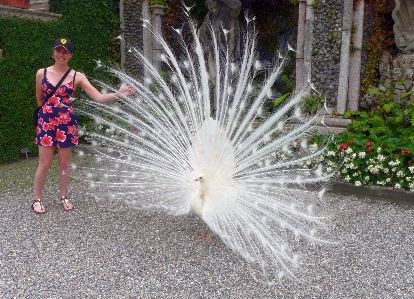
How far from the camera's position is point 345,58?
7.03 m

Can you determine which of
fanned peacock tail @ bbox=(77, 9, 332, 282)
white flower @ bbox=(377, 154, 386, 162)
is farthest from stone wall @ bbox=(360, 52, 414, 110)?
fanned peacock tail @ bbox=(77, 9, 332, 282)

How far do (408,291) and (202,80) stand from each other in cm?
213

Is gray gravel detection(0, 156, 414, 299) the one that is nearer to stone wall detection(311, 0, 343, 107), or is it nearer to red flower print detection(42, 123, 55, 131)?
red flower print detection(42, 123, 55, 131)

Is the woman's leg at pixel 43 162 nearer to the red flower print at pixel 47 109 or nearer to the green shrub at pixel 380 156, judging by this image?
the red flower print at pixel 47 109

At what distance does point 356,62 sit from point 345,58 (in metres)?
0.22

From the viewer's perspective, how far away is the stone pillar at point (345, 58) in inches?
271

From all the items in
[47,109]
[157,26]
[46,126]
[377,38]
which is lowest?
[46,126]

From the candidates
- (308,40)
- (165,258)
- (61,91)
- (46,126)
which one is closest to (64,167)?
(46,126)

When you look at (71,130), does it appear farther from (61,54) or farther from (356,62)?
(356,62)

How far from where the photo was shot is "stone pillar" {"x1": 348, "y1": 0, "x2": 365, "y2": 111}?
6883mm

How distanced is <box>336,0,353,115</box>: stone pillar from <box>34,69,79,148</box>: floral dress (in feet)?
15.4

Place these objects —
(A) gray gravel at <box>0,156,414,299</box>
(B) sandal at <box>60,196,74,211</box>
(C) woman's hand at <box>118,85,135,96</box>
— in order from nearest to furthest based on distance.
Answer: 1. (A) gray gravel at <box>0,156,414,299</box>
2. (C) woman's hand at <box>118,85,135,96</box>
3. (B) sandal at <box>60,196,74,211</box>

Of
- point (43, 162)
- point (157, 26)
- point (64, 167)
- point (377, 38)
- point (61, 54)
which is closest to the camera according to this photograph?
point (61, 54)

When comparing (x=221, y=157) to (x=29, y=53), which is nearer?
(x=221, y=157)
